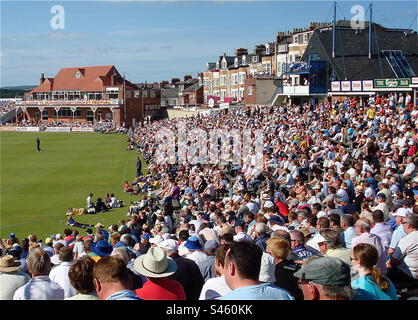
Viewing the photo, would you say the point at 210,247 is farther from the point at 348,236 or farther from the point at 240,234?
the point at 348,236

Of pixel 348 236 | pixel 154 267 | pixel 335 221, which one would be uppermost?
pixel 154 267

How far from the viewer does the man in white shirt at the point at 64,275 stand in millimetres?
6301

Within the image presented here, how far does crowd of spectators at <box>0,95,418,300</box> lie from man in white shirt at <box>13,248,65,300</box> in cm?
1

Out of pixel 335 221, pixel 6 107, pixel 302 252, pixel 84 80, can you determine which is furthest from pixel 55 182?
pixel 6 107

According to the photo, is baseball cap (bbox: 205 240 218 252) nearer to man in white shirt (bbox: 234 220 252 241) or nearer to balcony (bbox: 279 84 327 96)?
man in white shirt (bbox: 234 220 252 241)

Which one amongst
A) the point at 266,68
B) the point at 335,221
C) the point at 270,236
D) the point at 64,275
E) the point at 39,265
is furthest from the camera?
the point at 266,68

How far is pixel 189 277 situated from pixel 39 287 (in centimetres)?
184

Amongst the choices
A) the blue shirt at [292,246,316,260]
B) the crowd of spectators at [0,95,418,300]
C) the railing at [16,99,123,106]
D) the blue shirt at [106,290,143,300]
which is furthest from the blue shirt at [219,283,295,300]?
the railing at [16,99,123,106]

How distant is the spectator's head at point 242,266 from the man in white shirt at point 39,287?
2.32 meters

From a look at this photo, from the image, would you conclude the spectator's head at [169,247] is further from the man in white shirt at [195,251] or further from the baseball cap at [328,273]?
the baseball cap at [328,273]

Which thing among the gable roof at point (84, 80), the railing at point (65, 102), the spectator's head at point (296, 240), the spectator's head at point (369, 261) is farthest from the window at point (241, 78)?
the spectator's head at point (369, 261)

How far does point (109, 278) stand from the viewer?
427cm

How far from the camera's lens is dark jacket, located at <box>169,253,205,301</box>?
642 centimetres

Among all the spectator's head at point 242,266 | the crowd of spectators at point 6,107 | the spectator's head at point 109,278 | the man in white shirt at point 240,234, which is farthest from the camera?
the crowd of spectators at point 6,107
